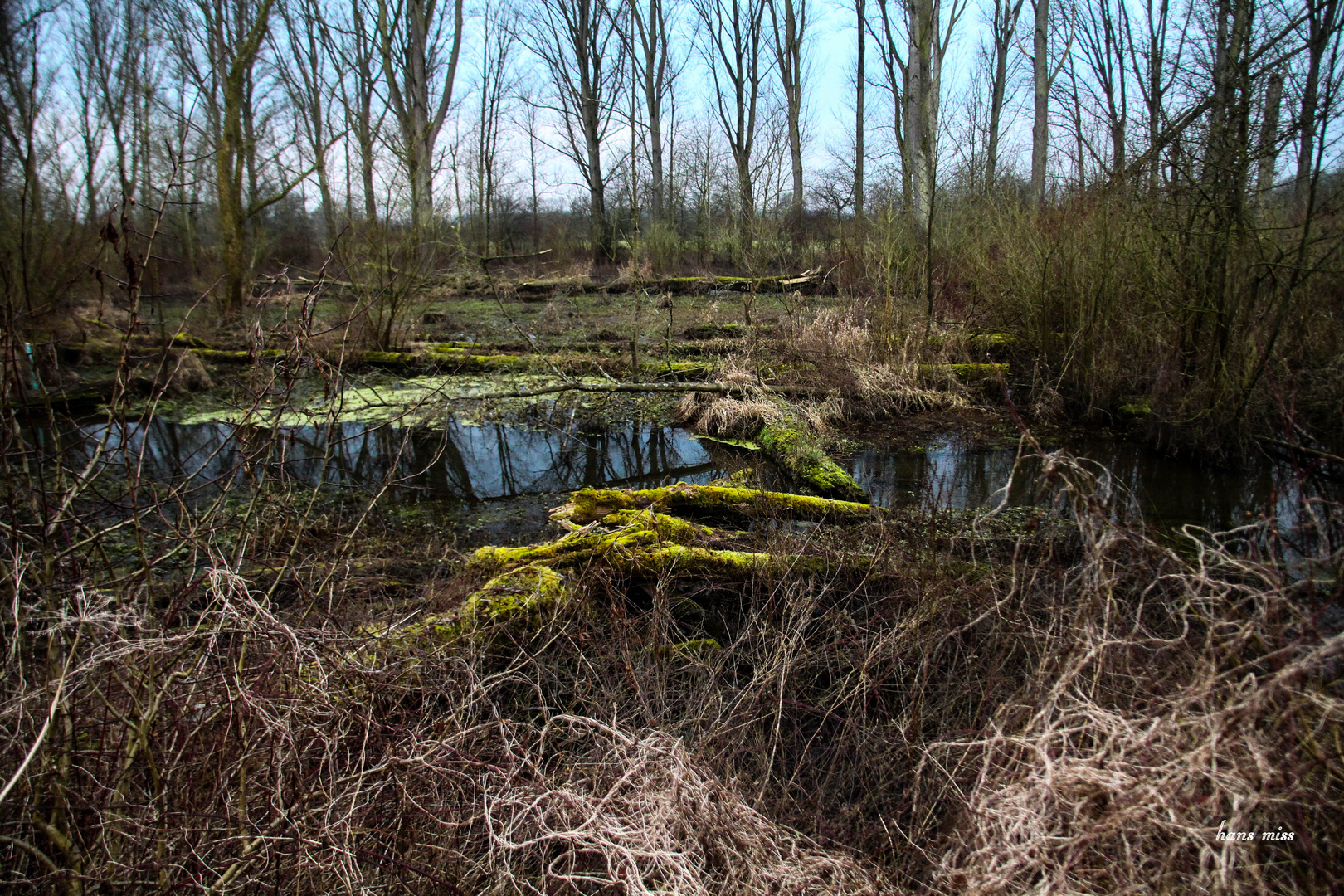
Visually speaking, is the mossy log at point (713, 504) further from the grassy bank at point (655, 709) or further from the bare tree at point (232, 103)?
the bare tree at point (232, 103)

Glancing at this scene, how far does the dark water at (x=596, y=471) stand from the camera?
17.4 feet

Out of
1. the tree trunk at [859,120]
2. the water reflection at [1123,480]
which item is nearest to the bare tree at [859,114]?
the tree trunk at [859,120]

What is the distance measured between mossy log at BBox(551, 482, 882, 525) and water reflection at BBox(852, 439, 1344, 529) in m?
0.62

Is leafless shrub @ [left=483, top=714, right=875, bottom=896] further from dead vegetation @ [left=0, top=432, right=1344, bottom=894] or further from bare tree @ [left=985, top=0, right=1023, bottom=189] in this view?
bare tree @ [left=985, top=0, right=1023, bottom=189]

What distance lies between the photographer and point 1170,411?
6375mm

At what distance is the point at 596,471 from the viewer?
6809mm

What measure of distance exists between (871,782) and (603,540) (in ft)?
5.88

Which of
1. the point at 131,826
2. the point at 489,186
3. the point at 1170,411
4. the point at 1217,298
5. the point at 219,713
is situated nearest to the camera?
the point at 131,826

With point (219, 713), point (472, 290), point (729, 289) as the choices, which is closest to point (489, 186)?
point (472, 290)

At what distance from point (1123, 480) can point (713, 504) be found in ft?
12.8

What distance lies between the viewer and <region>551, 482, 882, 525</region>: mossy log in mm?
4664

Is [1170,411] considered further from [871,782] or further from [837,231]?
[837,231]

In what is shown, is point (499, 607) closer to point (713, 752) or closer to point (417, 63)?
point (713, 752)

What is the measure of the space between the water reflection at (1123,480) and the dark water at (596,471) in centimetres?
2
